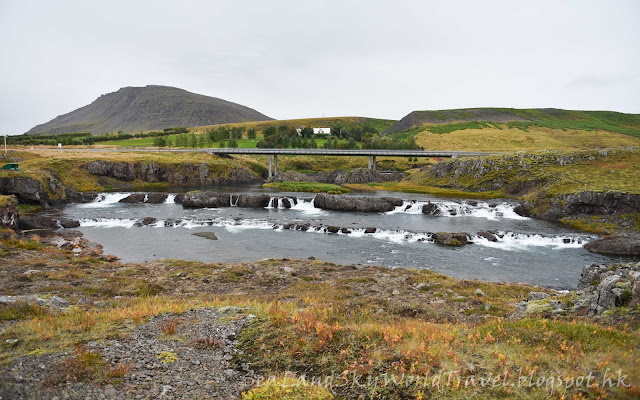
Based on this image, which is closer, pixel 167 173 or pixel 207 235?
pixel 207 235

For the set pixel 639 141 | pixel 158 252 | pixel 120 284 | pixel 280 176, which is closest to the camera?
pixel 120 284

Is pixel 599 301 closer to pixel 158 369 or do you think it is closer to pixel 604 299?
pixel 604 299

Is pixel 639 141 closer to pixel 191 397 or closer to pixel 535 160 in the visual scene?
pixel 535 160

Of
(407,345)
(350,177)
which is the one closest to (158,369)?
(407,345)

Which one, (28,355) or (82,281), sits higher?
(28,355)

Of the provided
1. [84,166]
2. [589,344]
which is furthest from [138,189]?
[589,344]

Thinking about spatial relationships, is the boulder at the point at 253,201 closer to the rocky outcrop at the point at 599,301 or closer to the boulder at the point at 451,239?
the boulder at the point at 451,239

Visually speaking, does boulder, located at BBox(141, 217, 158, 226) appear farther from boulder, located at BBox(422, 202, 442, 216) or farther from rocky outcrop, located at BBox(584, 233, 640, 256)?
rocky outcrop, located at BBox(584, 233, 640, 256)

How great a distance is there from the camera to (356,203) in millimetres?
66188

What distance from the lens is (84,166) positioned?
296 feet

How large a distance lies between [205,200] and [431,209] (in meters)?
42.3

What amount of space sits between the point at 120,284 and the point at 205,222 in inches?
1164

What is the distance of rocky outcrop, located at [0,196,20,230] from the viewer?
137 feet

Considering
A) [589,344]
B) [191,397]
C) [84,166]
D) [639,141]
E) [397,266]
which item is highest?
[639,141]
